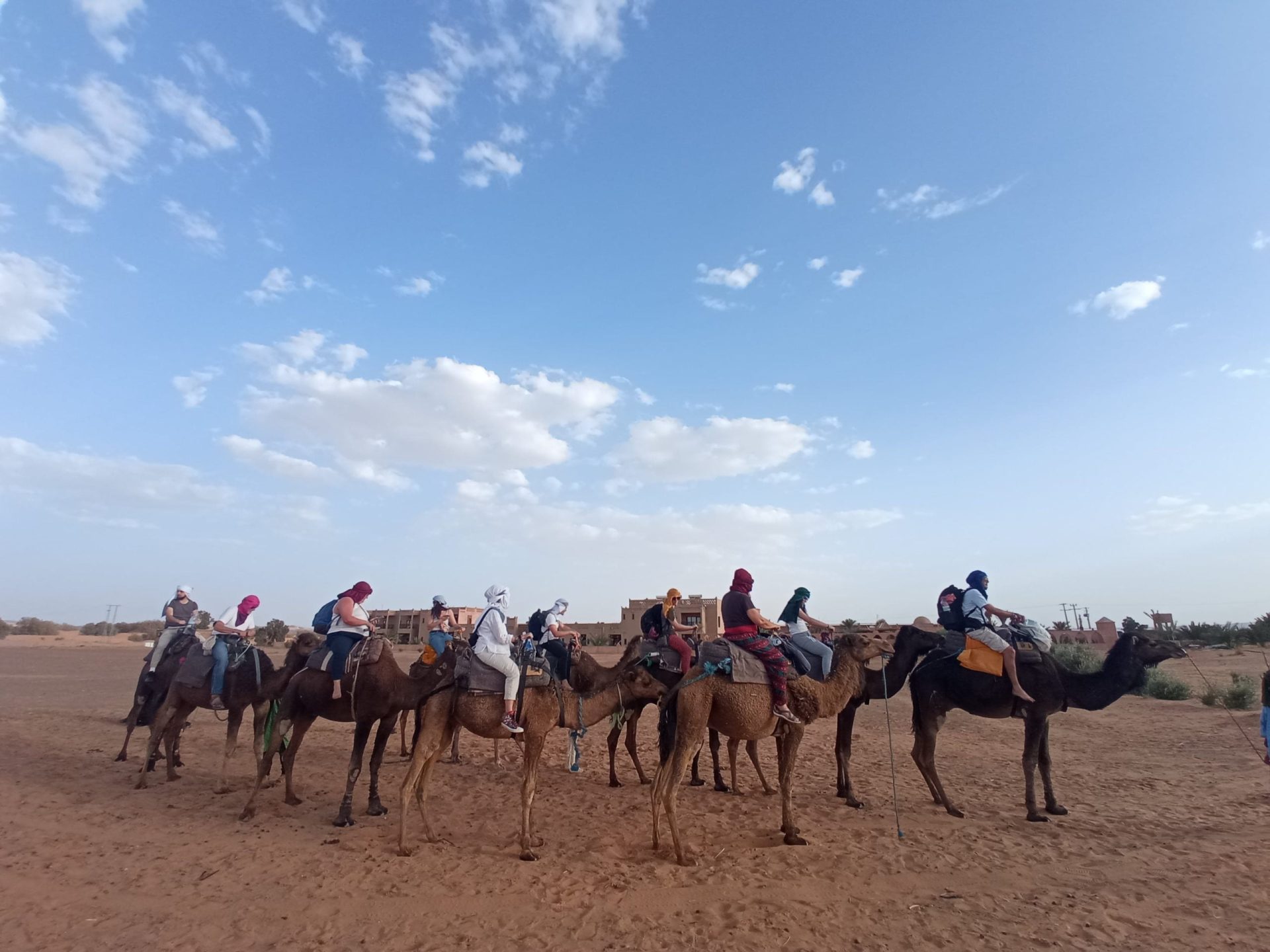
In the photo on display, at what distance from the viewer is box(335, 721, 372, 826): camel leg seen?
8883mm

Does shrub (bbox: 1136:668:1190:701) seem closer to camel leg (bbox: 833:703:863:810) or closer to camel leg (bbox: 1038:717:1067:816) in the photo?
camel leg (bbox: 1038:717:1067:816)

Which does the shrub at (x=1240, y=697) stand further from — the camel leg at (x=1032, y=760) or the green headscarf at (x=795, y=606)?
the green headscarf at (x=795, y=606)

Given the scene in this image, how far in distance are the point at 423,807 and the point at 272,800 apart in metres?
3.34

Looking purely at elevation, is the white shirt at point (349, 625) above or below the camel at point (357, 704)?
above

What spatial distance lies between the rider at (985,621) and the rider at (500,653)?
22.9 ft

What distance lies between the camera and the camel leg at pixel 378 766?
9.39 m

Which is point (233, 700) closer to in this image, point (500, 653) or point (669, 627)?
point (500, 653)

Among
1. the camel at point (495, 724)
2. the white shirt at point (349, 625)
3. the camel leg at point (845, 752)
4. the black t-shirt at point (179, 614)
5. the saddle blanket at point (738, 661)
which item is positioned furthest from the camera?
the black t-shirt at point (179, 614)

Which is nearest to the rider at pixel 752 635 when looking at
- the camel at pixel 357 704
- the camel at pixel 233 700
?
the camel at pixel 357 704

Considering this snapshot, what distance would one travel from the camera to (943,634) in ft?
34.7

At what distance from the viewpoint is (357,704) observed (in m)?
9.32

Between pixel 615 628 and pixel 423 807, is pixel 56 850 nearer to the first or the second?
pixel 423 807

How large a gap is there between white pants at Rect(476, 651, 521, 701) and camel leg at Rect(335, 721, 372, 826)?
7.79 feet

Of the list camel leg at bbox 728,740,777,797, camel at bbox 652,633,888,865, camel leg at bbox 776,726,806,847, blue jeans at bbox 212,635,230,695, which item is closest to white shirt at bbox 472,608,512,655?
camel at bbox 652,633,888,865
